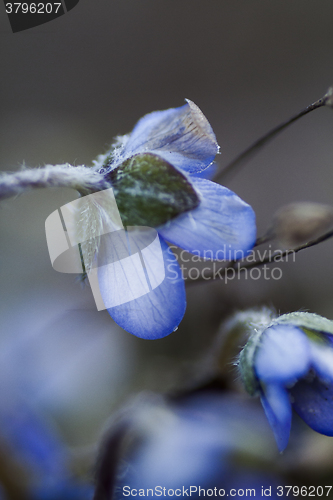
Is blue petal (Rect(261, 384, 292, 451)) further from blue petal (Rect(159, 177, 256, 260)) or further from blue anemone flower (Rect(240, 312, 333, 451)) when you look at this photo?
blue petal (Rect(159, 177, 256, 260))

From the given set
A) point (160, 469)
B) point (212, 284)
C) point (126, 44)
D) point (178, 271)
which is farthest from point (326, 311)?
point (126, 44)

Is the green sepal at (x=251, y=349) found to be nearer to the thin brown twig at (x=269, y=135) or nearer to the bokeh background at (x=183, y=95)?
the thin brown twig at (x=269, y=135)

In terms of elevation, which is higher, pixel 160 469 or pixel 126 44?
pixel 126 44

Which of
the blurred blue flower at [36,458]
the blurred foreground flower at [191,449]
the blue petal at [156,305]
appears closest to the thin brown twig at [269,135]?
the blue petal at [156,305]

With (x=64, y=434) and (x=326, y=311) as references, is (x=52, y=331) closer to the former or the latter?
(x=64, y=434)

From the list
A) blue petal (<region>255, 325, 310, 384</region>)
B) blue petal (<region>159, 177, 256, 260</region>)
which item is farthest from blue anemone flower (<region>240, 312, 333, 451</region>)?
blue petal (<region>159, 177, 256, 260</region>)

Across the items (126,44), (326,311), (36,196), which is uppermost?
(126,44)
